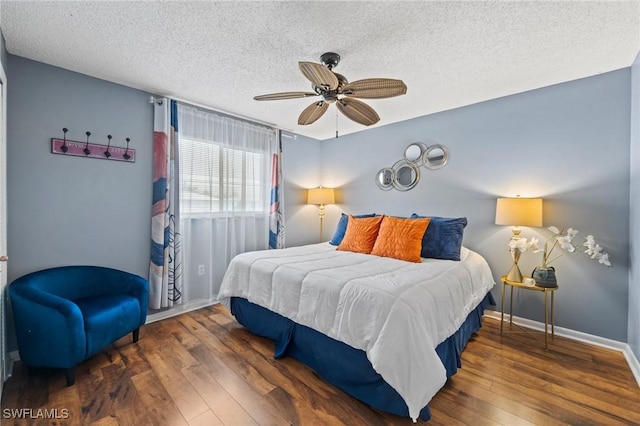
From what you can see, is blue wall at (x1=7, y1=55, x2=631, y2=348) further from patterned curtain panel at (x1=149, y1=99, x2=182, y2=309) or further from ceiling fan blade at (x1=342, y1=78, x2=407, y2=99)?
ceiling fan blade at (x1=342, y1=78, x2=407, y2=99)

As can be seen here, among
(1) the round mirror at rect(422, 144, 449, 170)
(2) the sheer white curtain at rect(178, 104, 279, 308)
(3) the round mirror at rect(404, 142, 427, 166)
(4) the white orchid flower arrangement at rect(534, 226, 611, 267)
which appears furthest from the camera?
(3) the round mirror at rect(404, 142, 427, 166)

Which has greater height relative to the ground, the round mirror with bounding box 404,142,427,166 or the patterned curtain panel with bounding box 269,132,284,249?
the round mirror with bounding box 404,142,427,166

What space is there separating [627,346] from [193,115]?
470 cm

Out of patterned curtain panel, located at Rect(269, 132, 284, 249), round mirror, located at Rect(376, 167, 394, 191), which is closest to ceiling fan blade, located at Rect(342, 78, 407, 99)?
round mirror, located at Rect(376, 167, 394, 191)

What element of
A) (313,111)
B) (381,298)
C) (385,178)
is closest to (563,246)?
(381,298)

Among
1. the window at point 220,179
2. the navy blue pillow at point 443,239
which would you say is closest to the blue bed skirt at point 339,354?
the navy blue pillow at point 443,239

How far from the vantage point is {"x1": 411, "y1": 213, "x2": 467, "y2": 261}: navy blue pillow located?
2.61 m

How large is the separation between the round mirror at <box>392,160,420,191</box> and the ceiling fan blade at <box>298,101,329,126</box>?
5.78ft

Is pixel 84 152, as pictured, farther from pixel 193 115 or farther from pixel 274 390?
pixel 274 390

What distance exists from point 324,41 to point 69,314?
2527mm

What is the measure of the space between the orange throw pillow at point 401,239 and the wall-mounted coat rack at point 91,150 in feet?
8.80

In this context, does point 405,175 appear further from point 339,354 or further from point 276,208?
point 339,354

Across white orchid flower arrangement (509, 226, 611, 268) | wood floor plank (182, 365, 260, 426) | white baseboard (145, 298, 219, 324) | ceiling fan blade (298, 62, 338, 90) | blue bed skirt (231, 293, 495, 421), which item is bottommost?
wood floor plank (182, 365, 260, 426)

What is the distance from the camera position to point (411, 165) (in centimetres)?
365
